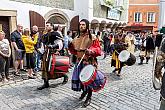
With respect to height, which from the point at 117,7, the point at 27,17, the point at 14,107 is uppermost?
the point at 117,7

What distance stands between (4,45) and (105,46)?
316 inches

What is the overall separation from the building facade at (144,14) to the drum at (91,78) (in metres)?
29.9

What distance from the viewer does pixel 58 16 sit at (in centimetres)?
1093

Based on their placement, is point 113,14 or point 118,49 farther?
point 113,14

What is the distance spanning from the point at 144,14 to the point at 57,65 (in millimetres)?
30689

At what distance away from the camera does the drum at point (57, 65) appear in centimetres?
554

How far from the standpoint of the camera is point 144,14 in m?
34.1

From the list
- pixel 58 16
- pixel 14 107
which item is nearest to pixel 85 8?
pixel 58 16

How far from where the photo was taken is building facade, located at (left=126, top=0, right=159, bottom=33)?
33688 mm

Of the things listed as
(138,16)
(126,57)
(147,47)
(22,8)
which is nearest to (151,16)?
(138,16)

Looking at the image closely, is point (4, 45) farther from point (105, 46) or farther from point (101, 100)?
point (105, 46)

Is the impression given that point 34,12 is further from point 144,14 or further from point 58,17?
point 144,14

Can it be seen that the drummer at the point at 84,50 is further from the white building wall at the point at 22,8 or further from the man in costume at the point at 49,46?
the white building wall at the point at 22,8

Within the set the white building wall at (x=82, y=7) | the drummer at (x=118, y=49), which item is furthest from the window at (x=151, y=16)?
the drummer at (x=118, y=49)
